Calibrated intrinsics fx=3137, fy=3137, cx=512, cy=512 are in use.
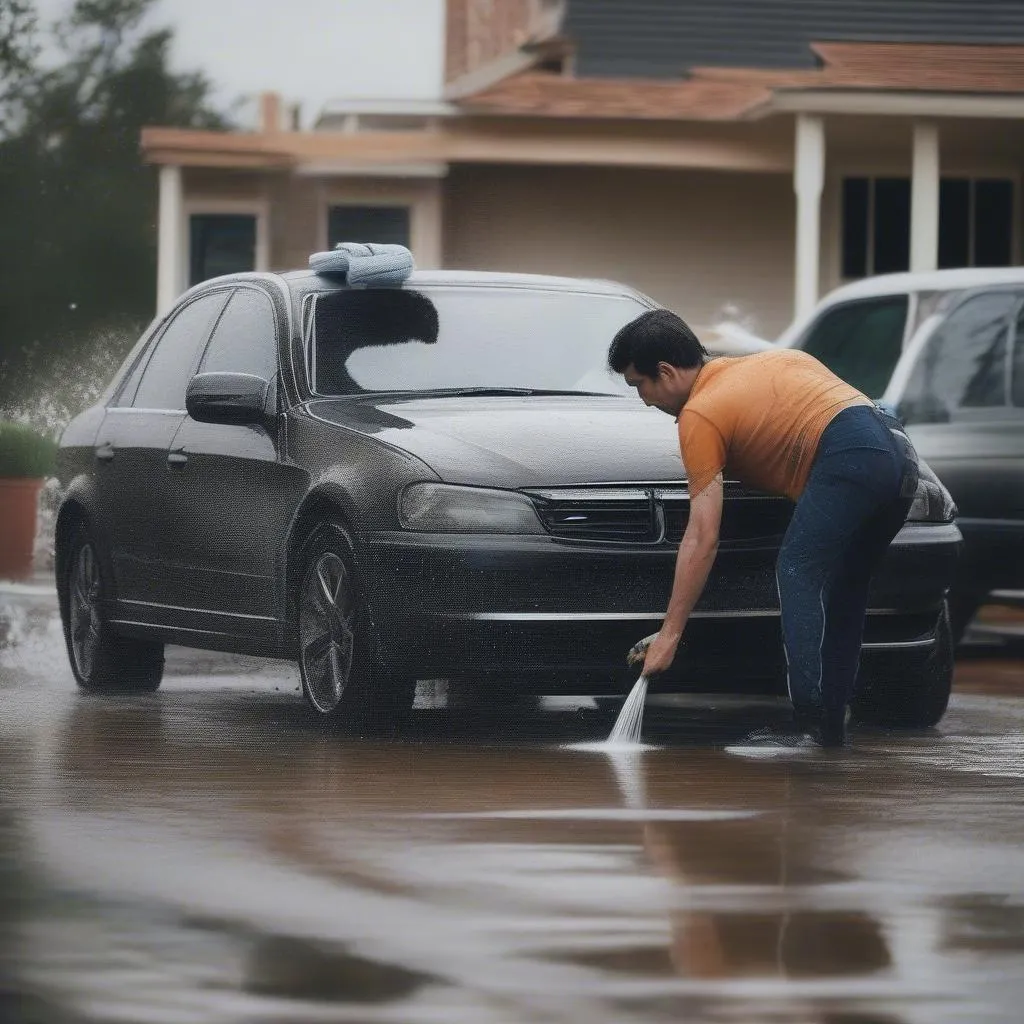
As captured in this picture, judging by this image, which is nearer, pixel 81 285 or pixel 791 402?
pixel 791 402

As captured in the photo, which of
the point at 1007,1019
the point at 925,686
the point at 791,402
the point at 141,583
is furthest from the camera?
the point at 141,583

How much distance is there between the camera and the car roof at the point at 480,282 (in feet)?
37.6

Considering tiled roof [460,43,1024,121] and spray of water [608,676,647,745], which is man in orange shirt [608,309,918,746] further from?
tiled roof [460,43,1024,121]

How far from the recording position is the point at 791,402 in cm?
973

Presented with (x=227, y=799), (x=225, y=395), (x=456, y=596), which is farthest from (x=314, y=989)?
(x=225, y=395)

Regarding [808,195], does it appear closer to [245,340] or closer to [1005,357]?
[1005,357]

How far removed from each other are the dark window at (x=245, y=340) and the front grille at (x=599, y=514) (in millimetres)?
1744

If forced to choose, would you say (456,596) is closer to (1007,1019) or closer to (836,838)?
(836,838)

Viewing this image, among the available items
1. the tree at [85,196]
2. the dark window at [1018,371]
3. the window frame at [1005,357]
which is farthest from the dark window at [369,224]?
the tree at [85,196]

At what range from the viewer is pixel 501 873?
7.18 m

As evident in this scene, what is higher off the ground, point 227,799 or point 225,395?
point 225,395

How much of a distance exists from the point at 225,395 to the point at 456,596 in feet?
5.06

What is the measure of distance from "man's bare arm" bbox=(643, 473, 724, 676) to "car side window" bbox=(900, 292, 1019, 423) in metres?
4.27

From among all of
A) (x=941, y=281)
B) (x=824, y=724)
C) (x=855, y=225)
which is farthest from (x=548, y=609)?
(x=855, y=225)
